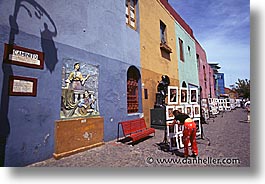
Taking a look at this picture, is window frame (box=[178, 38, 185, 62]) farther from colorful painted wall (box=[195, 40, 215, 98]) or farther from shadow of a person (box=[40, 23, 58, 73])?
shadow of a person (box=[40, 23, 58, 73])

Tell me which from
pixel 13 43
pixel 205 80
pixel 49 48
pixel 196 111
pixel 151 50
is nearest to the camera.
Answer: pixel 13 43

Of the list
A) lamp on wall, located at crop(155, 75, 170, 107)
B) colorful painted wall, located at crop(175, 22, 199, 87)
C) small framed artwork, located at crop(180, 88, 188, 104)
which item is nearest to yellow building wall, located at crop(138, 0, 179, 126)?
lamp on wall, located at crop(155, 75, 170, 107)

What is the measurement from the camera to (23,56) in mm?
2721

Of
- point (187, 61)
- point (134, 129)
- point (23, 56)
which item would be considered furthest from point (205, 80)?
point (23, 56)

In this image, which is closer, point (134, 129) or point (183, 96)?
point (183, 96)

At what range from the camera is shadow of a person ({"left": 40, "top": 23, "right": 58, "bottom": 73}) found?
3.00 meters

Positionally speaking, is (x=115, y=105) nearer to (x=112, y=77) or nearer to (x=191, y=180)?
(x=112, y=77)

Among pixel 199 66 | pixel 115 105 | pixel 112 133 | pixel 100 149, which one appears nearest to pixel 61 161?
pixel 100 149

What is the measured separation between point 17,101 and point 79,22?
1.95 metres

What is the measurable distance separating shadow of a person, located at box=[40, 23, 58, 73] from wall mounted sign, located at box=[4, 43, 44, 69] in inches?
3.8

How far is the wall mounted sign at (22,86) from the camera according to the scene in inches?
102

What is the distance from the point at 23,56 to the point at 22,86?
46 centimetres

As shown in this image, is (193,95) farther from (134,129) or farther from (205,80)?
(205,80)

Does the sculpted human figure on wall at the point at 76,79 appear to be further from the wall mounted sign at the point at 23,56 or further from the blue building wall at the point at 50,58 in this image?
the wall mounted sign at the point at 23,56
